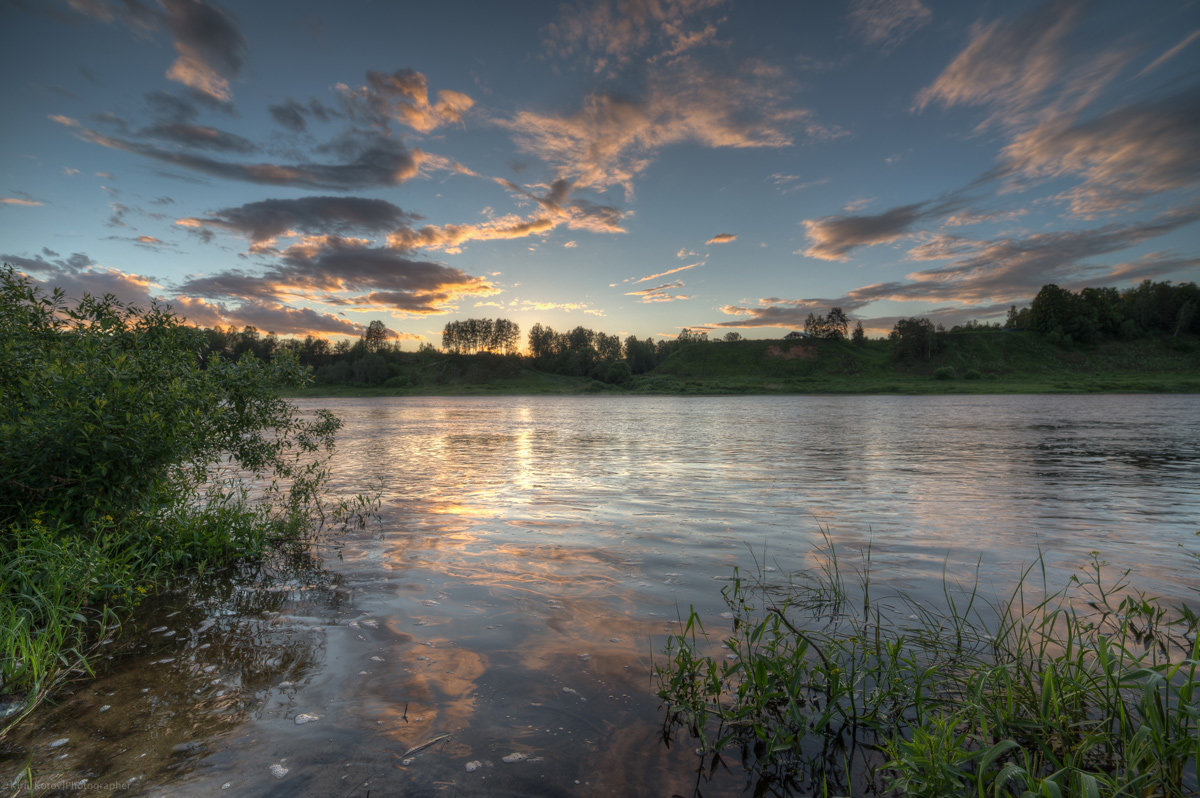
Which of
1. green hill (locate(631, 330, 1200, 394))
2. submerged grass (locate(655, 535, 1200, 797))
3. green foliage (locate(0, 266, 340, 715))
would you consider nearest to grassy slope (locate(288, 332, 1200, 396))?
green hill (locate(631, 330, 1200, 394))

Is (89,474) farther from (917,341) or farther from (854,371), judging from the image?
(917,341)

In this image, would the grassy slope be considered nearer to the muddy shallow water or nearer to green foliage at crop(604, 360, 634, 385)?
green foliage at crop(604, 360, 634, 385)

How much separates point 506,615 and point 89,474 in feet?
20.9

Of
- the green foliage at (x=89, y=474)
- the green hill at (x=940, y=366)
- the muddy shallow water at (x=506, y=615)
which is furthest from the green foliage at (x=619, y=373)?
the green foliage at (x=89, y=474)

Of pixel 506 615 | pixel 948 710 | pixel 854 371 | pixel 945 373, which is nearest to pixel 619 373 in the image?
pixel 854 371

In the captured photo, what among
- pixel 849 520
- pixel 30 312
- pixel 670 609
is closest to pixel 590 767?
pixel 670 609

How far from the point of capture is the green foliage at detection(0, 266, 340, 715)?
253 inches

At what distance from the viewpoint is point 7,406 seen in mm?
7449

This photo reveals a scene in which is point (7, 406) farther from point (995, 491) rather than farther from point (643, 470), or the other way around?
point (995, 491)

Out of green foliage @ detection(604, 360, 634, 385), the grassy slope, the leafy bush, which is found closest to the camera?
the grassy slope

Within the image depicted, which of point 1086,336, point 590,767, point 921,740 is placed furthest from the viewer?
point 1086,336

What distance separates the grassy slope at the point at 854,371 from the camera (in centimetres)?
13038

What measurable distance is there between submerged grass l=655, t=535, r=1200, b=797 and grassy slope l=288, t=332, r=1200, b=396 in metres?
125

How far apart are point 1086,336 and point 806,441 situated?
600 feet
